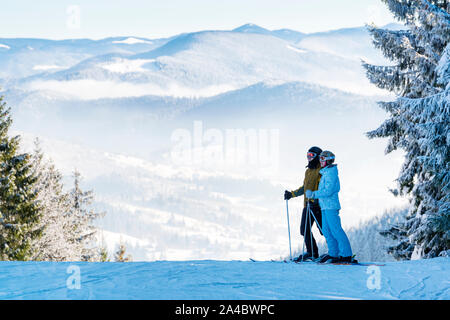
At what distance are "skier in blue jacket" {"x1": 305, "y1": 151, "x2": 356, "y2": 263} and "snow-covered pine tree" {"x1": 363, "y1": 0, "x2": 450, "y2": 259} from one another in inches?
116

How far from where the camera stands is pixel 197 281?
25.2 ft

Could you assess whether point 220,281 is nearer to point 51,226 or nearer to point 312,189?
point 312,189

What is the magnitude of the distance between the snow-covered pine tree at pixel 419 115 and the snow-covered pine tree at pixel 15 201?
13.7 meters

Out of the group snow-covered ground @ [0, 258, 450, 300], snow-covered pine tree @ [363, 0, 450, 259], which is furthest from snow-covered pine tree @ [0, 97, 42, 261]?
snow-covered pine tree @ [363, 0, 450, 259]

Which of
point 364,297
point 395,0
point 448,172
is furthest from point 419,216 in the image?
point 364,297

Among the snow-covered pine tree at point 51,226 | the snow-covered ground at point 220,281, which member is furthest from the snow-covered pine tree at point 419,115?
the snow-covered pine tree at point 51,226

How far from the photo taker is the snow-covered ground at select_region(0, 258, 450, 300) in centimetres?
677

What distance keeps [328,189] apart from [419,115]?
3714 mm

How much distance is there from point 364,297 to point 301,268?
7.97 ft

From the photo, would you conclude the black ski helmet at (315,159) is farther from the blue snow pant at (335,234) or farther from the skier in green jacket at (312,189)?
the blue snow pant at (335,234)

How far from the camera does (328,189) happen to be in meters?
9.38

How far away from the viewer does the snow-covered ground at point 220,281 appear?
6.77 meters

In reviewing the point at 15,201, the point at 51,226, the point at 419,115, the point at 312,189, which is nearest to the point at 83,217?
the point at 51,226

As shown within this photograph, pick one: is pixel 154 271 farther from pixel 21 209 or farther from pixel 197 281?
pixel 21 209
